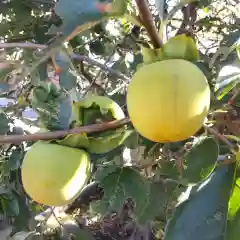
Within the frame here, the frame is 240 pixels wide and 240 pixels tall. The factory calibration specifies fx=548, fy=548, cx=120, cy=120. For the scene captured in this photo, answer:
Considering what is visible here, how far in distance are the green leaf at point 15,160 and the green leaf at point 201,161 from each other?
1.81 ft

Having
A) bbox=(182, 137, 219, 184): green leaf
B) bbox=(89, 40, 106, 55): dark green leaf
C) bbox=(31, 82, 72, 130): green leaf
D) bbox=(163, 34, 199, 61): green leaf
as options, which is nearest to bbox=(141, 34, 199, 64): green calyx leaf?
bbox=(163, 34, 199, 61): green leaf

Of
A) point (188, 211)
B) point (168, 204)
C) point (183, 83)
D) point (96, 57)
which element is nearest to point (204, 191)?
point (188, 211)

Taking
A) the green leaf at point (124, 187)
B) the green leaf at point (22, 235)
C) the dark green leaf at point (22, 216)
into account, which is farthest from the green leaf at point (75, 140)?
the green leaf at point (22, 235)

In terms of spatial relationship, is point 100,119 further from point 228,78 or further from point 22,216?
point 22,216

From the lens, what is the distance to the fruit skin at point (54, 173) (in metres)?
0.78

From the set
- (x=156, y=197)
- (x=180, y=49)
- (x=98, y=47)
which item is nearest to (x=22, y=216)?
(x=156, y=197)

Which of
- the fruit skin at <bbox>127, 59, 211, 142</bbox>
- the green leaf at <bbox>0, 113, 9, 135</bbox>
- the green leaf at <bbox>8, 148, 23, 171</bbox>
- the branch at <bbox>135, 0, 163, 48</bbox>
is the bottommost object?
the green leaf at <bbox>8, 148, 23, 171</bbox>

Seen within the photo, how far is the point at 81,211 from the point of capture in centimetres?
172

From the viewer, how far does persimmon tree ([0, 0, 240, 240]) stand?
2.17 feet

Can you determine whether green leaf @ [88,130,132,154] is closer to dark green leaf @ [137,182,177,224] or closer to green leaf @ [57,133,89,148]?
green leaf @ [57,133,89,148]

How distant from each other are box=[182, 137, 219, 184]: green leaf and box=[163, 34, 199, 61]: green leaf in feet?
0.41

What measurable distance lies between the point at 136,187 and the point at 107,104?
16 centimetres

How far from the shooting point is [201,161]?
76 cm

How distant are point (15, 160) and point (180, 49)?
67 cm
